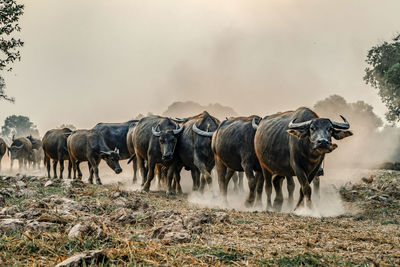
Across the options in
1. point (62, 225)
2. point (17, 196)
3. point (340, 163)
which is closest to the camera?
point (62, 225)

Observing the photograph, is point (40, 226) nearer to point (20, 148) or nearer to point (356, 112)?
point (20, 148)

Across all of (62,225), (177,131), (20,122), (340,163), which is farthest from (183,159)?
(20,122)

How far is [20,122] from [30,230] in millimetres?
99513

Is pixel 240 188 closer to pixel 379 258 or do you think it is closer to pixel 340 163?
pixel 379 258

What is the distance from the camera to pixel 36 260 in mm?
3158

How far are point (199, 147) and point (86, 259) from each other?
7604mm

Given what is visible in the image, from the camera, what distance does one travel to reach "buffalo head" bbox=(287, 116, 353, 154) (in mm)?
6484

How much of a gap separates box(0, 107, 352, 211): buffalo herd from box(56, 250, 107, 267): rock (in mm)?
4528

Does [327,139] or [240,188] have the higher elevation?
[327,139]

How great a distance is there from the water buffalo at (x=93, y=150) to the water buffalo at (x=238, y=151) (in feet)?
17.7

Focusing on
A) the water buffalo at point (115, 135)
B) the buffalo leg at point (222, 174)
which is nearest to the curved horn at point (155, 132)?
the buffalo leg at point (222, 174)

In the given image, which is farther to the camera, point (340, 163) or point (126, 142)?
point (340, 163)

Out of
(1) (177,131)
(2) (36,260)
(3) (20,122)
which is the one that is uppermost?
(3) (20,122)

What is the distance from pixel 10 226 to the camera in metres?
3.96
